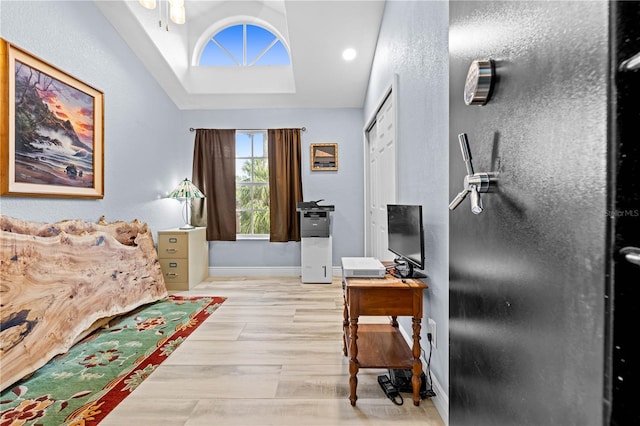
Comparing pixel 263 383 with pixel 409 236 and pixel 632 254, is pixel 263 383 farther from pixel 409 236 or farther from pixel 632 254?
pixel 632 254

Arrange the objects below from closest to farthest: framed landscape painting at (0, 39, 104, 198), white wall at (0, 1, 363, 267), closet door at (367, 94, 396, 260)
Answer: framed landscape painting at (0, 39, 104, 198) → white wall at (0, 1, 363, 267) → closet door at (367, 94, 396, 260)

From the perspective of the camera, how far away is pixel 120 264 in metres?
3.02

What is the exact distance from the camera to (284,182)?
4.72 meters

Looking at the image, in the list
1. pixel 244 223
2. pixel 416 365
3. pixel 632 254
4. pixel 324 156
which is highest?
pixel 324 156

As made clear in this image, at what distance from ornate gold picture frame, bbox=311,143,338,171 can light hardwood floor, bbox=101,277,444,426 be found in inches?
93.5

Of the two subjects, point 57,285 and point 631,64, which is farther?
point 57,285

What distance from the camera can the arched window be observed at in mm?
4613

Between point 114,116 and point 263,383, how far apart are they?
9.85 ft

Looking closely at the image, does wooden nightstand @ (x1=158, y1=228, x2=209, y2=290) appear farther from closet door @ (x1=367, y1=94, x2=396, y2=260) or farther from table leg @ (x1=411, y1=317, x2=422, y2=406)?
table leg @ (x1=411, y1=317, x2=422, y2=406)

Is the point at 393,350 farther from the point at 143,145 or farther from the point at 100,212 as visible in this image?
the point at 143,145

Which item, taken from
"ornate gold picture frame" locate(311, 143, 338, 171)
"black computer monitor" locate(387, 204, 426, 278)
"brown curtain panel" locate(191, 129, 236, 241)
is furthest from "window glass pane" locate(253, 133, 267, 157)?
"black computer monitor" locate(387, 204, 426, 278)

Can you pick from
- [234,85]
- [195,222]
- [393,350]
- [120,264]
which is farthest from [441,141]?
[195,222]

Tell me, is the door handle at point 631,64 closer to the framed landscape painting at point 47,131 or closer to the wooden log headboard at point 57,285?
the wooden log headboard at point 57,285

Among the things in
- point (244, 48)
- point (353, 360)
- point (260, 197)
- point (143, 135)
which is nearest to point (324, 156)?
point (260, 197)
